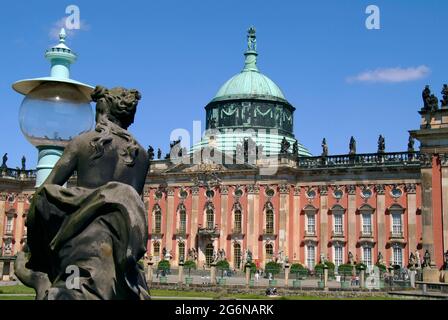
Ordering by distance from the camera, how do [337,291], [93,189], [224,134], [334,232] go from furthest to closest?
[224,134] → [334,232] → [337,291] → [93,189]

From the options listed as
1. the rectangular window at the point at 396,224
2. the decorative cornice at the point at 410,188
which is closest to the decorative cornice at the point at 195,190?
the rectangular window at the point at 396,224

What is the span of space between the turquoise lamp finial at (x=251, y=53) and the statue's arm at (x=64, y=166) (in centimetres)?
6797

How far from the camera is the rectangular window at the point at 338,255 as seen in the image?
2104 inches

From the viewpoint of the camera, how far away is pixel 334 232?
5400 centimetres

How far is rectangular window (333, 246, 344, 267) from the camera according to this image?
5344 centimetres

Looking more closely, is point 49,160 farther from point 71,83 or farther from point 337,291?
point 337,291

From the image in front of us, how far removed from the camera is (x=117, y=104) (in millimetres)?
6090

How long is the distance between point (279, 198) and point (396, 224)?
11.0 m

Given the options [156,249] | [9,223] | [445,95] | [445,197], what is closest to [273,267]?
[156,249]

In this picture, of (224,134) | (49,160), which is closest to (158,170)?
(224,134)

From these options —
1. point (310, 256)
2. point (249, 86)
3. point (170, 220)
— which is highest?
point (249, 86)

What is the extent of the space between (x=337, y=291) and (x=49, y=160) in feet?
98.0

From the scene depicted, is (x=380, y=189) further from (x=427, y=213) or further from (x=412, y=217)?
(x=427, y=213)
